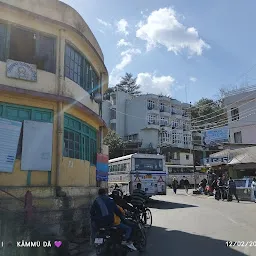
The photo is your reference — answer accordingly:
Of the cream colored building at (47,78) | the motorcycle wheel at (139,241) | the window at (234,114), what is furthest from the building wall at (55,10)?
the window at (234,114)

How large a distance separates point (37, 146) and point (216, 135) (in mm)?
28681

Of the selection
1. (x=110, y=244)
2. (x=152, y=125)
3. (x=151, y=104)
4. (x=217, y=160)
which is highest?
(x=151, y=104)

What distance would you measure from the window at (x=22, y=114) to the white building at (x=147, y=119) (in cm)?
5004

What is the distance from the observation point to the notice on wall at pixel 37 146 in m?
10.8

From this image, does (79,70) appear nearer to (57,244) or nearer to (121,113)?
(57,244)

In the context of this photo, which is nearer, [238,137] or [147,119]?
[238,137]

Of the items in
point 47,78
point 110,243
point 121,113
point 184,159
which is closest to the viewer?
point 110,243

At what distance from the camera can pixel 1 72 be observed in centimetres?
1067

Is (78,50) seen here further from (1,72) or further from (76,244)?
(76,244)

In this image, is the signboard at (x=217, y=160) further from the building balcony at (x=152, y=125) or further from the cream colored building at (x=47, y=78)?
the building balcony at (x=152, y=125)

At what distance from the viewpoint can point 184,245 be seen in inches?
359

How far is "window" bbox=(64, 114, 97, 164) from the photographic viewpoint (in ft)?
40.1

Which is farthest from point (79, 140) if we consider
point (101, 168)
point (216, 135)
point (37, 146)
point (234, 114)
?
point (234, 114)

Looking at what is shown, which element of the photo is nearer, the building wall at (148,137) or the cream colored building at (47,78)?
the cream colored building at (47,78)
